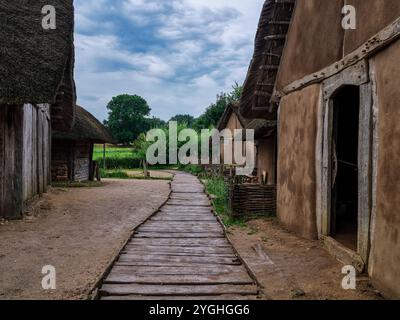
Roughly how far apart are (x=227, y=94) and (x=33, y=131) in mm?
28612

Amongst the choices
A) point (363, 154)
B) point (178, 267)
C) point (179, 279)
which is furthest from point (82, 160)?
point (363, 154)

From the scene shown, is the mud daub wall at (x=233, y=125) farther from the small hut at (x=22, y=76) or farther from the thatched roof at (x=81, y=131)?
the small hut at (x=22, y=76)

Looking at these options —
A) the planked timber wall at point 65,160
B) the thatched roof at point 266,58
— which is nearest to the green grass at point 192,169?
the planked timber wall at point 65,160

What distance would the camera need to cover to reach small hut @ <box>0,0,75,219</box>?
7.64 m

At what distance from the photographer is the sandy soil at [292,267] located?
4.21m

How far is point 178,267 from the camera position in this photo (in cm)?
532

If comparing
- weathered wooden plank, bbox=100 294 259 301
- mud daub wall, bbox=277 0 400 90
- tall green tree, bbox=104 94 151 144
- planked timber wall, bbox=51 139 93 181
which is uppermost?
tall green tree, bbox=104 94 151 144

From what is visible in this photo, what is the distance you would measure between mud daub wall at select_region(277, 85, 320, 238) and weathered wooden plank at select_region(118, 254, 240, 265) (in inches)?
74.9

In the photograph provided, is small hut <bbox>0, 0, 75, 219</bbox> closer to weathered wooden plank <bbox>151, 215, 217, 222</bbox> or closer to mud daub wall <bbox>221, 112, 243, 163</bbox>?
weathered wooden plank <bbox>151, 215, 217, 222</bbox>

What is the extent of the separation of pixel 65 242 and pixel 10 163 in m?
3.14

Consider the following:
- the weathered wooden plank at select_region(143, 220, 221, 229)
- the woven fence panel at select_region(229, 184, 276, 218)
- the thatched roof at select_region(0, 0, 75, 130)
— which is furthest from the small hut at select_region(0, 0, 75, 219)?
the woven fence panel at select_region(229, 184, 276, 218)

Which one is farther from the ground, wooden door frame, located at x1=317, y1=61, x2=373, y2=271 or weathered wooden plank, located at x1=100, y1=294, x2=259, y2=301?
wooden door frame, located at x1=317, y1=61, x2=373, y2=271

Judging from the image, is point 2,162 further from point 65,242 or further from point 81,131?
point 81,131
